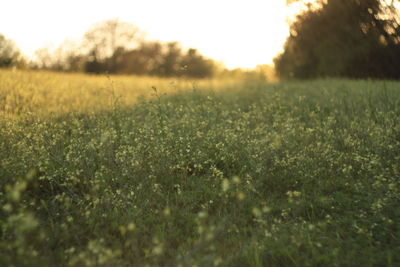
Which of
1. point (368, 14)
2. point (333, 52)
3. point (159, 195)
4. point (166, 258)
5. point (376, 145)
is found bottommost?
point (166, 258)

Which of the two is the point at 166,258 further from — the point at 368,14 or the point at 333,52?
the point at 333,52

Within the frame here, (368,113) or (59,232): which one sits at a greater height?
(368,113)

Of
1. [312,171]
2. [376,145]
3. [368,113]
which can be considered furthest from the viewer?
[368,113]

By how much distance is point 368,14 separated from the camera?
11.8 metres

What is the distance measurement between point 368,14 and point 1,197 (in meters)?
11.8

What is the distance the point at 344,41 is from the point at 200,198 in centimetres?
1295

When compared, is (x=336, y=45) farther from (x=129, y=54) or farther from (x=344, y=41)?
(x=129, y=54)

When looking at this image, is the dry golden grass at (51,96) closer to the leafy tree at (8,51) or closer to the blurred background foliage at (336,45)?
the blurred background foliage at (336,45)

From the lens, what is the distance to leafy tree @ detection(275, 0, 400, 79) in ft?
38.8

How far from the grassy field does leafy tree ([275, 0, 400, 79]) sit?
6627 millimetres

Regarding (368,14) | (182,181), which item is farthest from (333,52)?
(182,181)

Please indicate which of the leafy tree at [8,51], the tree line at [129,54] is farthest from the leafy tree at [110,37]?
the leafy tree at [8,51]

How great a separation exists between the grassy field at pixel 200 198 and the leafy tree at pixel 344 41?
261 inches

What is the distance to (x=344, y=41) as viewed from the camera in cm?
1486
